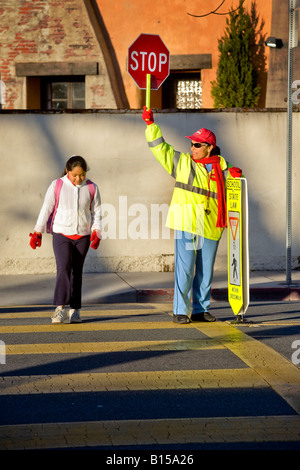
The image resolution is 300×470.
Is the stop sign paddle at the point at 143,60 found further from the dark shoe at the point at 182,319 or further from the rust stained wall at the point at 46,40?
the dark shoe at the point at 182,319

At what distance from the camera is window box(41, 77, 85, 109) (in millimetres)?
22734

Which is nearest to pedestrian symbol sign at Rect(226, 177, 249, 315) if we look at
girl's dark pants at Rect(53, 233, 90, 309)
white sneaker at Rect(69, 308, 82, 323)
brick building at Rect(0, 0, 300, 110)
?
girl's dark pants at Rect(53, 233, 90, 309)

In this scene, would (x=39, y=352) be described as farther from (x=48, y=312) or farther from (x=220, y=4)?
(x=220, y=4)

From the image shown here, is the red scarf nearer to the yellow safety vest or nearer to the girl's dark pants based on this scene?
the yellow safety vest

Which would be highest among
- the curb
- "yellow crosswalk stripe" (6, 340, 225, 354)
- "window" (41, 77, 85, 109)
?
"window" (41, 77, 85, 109)

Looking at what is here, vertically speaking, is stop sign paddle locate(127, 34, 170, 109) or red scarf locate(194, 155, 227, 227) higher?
stop sign paddle locate(127, 34, 170, 109)

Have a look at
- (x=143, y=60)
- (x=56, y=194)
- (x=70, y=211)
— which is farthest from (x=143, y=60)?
(x=70, y=211)

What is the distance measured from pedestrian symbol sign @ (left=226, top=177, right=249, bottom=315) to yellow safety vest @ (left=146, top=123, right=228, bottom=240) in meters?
0.20

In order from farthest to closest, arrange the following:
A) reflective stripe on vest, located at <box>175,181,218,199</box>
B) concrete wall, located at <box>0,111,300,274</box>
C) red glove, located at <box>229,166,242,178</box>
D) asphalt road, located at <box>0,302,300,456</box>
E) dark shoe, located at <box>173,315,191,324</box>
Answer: concrete wall, located at <box>0,111,300,274</box>, dark shoe, located at <box>173,315,191,324</box>, reflective stripe on vest, located at <box>175,181,218,199</box>, red glove, located at <box>229,166,242,178</box>, asphalt road, located at <box>0,302,300,456</box>

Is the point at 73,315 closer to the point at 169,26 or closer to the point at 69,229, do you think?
the point at 69,229

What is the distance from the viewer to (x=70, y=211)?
30.6ft

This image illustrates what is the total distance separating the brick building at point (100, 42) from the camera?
2169 cm

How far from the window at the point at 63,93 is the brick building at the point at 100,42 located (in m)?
0.55

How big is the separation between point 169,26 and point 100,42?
5.84 ft
